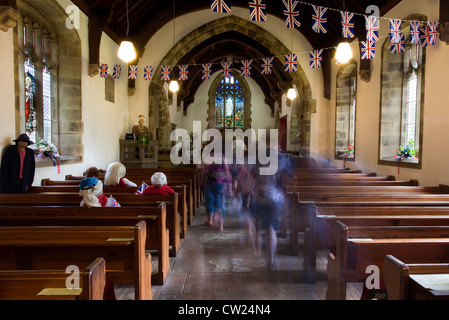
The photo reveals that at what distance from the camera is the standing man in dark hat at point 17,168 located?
4422 mm

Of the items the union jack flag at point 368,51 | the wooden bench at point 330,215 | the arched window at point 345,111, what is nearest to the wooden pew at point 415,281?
the wooden bench at point 330,215

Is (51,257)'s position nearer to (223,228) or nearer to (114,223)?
(114,223)

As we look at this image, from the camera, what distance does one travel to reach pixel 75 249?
2.04m

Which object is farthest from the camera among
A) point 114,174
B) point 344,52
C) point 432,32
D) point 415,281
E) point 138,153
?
point 138,153

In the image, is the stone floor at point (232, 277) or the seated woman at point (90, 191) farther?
the seated woman at point (90, 191)

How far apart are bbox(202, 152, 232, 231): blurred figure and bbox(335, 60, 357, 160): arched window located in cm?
486

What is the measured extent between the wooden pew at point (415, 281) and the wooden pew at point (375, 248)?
627 mm

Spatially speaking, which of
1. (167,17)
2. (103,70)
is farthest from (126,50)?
(167,17)

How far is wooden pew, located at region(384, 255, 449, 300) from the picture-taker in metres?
1.19

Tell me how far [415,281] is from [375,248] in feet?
2.89

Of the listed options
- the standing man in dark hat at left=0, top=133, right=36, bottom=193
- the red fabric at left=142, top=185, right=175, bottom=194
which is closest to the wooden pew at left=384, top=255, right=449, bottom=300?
the red fabric at left=142, top=185, right=175, bottom=194

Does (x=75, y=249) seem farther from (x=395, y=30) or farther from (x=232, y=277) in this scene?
(x=395, y=30)

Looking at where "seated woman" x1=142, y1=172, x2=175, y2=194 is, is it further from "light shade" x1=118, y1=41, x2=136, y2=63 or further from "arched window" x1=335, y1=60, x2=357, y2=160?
"arched window" x1=335, y1=60, x2=357, y2=160

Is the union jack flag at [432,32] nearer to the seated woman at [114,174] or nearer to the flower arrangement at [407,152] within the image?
the flower arrangement at [407,152]
